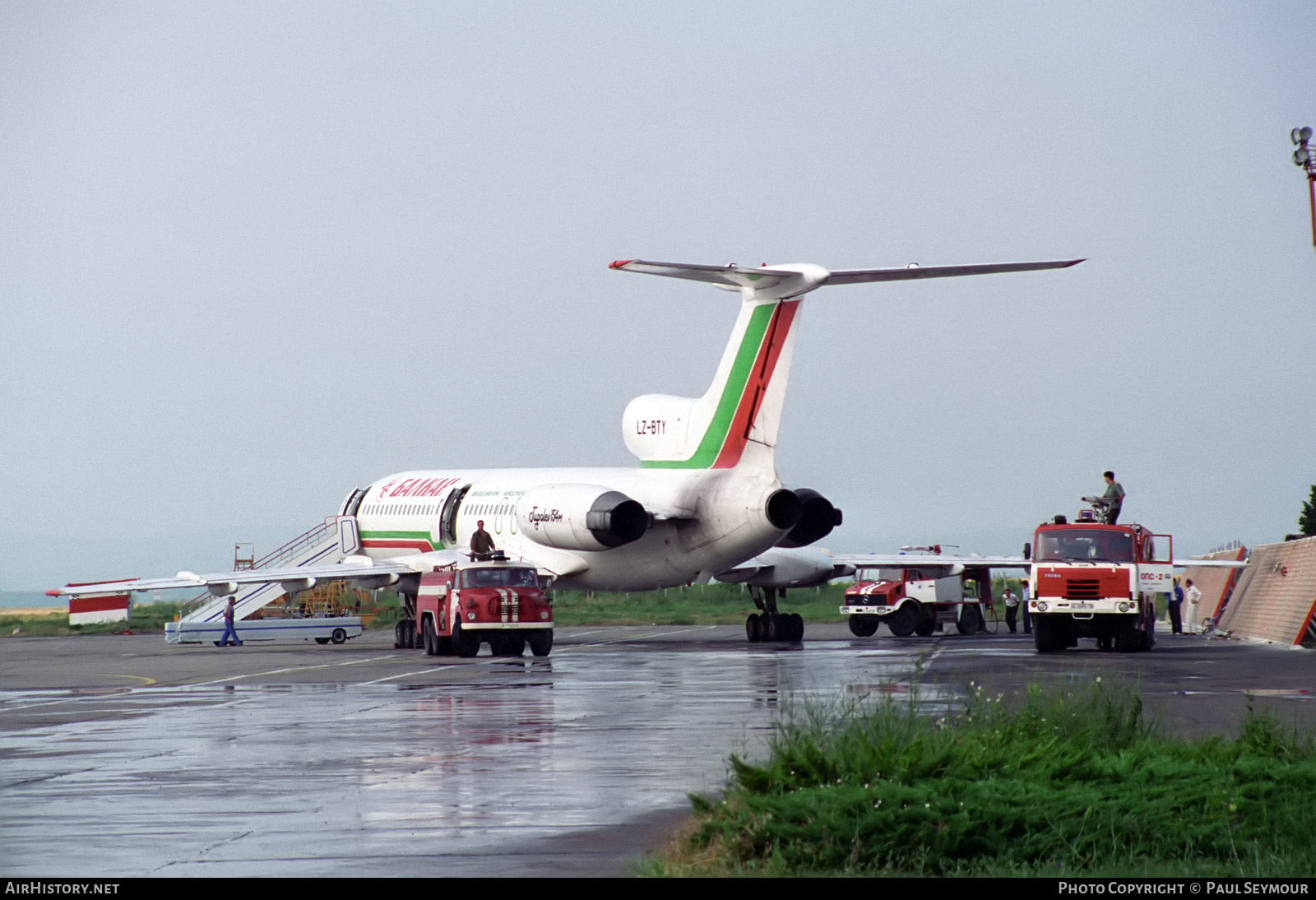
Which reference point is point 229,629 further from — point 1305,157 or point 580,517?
point 1305,157

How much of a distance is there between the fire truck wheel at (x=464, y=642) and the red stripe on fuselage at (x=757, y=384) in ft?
20.4

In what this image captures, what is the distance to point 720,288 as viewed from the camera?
35812mm

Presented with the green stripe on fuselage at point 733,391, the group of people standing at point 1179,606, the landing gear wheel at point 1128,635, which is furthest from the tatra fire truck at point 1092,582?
the group of people standing at point 1179,606

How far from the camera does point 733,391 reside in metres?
35.5

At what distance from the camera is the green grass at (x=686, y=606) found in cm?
6056

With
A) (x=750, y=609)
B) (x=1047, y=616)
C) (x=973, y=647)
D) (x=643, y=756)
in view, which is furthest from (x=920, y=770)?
(x=750, y=609)

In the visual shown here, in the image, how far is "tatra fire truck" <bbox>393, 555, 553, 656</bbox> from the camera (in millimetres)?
32906

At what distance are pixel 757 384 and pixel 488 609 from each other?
710 cm

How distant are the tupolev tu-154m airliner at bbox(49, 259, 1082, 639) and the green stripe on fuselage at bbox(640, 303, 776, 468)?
3 centimetres

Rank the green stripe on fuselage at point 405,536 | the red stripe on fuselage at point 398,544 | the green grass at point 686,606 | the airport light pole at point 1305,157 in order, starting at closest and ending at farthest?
the airport light pole at point 1305,157
the green stripe on fuselage at point 405,536
the red stripe on fuselage at point 398,544
the green grass at point 686,606

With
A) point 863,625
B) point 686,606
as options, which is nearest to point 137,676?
point 863,625

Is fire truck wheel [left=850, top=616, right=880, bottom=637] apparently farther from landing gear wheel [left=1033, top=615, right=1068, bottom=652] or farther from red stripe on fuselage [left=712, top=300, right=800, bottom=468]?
landing gear wheel [left=1033, top=615, right=1068, bottom=652]

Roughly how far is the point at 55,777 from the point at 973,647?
25.2m

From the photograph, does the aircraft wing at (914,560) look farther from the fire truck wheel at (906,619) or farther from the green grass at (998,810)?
the green grass at (998,810)
